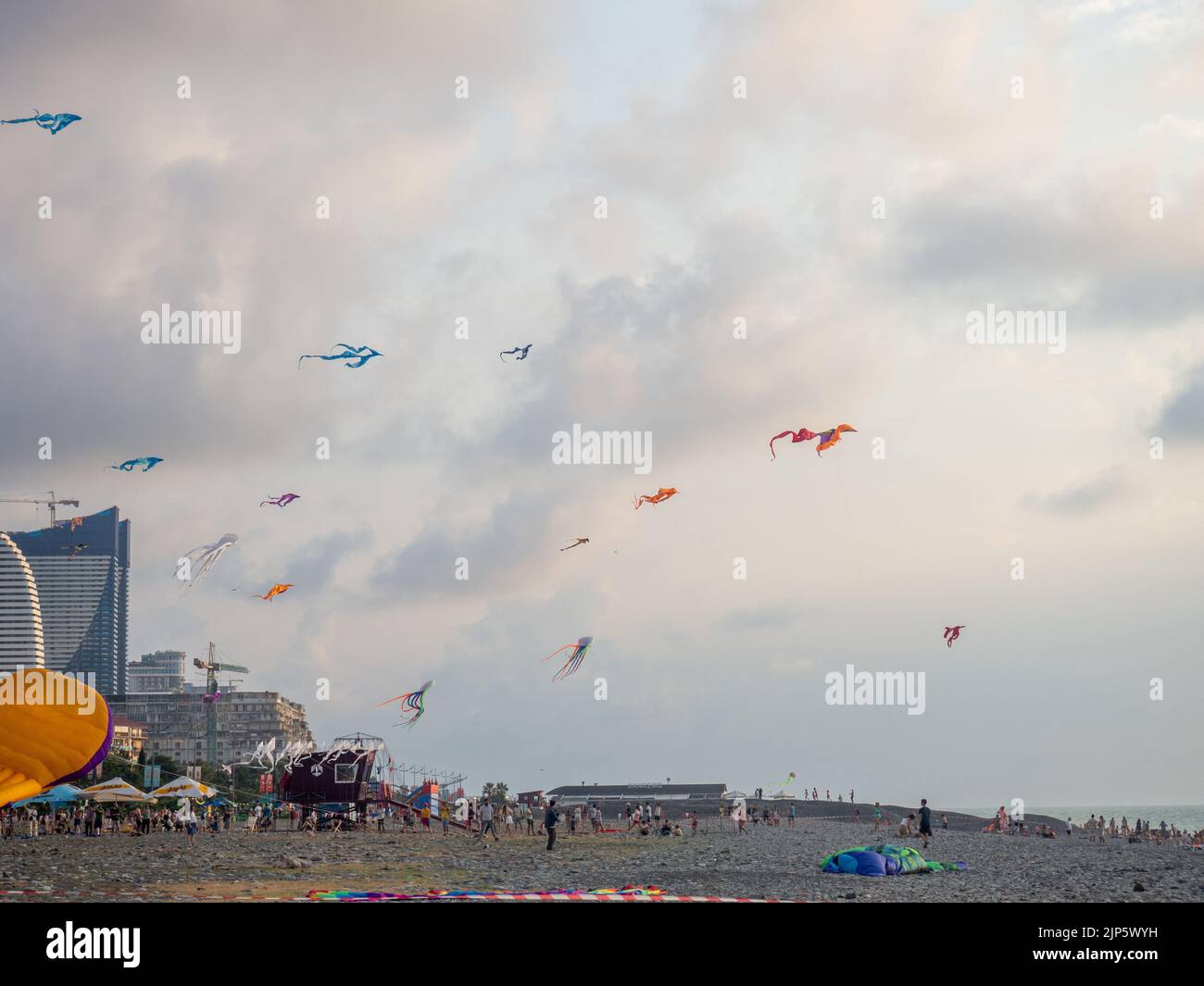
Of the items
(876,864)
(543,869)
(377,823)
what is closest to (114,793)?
(377,823)

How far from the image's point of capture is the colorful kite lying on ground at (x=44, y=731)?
2778 cm

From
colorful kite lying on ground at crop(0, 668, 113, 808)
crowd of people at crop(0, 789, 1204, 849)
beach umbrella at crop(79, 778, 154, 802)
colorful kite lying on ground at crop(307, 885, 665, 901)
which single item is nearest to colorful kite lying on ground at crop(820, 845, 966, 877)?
colorful kite lying on ground at crop(307, 885, 665, 901)

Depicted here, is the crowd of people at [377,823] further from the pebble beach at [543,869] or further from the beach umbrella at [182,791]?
the pebble beach at [543,869]

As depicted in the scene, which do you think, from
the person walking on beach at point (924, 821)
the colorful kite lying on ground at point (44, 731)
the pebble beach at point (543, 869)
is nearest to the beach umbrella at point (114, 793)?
the pebble beach at point (543, 869)

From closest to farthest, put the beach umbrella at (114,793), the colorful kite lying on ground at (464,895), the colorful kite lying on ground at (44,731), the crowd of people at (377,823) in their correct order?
the colorful kite lying on ground at (464,895)
the colorful kite lying on ground at (44,731)
the crowd of people at (377,823)
the beach umbrella at (114,793)

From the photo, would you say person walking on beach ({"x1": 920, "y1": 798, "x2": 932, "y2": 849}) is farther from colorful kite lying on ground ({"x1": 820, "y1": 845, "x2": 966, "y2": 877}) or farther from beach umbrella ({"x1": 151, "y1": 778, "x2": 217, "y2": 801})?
beach umbrella ({"x1": 151, "y1": 778, "x2": 217, "y2": 801})

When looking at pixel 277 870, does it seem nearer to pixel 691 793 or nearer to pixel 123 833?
pixel 123 833

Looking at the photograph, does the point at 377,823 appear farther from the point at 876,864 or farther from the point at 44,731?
the point at 876,864

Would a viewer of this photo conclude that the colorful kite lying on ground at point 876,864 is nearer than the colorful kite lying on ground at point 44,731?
Yes

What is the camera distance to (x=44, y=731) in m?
28.2

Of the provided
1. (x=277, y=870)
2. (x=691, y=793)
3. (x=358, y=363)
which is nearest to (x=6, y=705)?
(x=277, y=870)

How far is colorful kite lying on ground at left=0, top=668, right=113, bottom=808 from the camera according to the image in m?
27.8

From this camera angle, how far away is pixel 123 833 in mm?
50094
